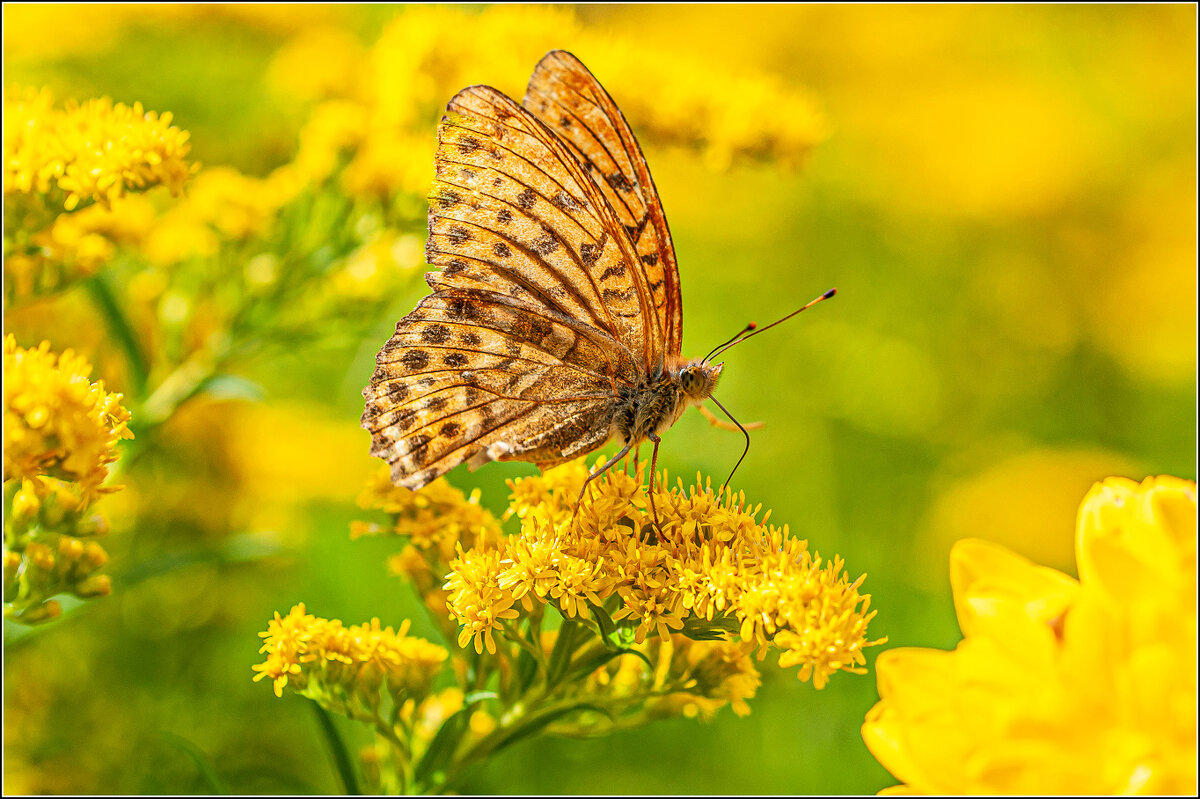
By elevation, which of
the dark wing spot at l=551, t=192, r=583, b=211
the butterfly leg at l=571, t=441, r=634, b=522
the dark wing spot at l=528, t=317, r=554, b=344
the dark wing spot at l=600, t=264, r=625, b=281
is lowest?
the butterfly leg at l=571, t=441, r=634, b=522

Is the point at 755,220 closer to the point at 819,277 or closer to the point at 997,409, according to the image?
the point at 819,277

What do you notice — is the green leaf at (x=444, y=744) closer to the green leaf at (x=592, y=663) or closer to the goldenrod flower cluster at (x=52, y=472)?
the green leaf at (x=592, y=663)

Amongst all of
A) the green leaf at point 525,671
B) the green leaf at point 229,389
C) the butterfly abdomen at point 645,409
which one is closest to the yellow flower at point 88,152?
the green leaf at point 229,389

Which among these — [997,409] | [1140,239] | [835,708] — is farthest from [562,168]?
[1140,239]

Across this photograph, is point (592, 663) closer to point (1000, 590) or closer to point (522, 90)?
point (1000, 590)

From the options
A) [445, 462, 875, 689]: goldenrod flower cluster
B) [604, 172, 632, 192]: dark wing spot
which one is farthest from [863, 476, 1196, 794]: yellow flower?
[604, 172, 632, 192]: dark wing spot

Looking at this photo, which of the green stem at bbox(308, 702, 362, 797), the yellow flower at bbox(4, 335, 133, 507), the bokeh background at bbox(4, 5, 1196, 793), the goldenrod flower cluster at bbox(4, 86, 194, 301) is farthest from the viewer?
the bokeh background at bbox(4, 5, 1196, 793)

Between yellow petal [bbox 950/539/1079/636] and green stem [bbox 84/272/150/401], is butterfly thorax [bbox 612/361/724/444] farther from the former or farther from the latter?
green stem [bbox 84/272/150/401]

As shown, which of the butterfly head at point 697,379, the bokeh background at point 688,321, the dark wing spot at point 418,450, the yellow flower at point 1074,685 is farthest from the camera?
the bokeh background at point 688,321

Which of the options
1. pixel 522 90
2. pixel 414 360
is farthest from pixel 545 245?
pixel 522 90
